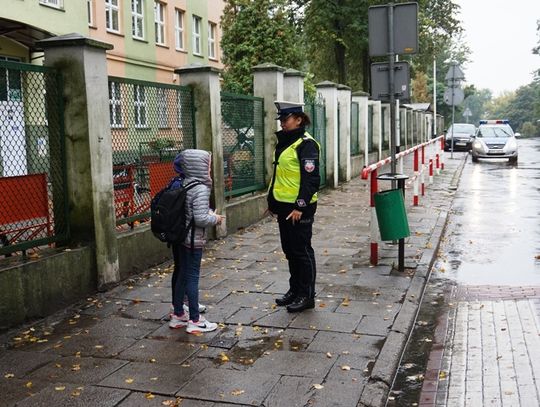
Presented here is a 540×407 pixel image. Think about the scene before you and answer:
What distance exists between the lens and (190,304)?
5527mm

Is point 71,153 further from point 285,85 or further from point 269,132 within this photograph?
point 285,85

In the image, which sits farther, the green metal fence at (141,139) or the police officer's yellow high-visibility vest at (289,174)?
the green metal fence at (141,139)

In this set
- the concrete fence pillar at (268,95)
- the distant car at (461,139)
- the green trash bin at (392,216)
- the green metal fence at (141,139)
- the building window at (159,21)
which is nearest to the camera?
the green trash bin at (392,216)

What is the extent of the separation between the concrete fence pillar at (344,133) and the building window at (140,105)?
1024 cm

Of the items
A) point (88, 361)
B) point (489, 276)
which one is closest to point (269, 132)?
point (489, 276)

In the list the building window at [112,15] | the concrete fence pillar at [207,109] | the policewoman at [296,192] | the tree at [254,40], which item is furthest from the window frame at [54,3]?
the policewoman at [296,192]

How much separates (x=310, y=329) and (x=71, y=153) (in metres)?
3.03

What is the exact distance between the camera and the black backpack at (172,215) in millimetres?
5262

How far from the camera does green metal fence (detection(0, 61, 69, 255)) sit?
19.2 ft

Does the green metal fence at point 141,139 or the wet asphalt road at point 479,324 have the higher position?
the green metal fence at point 141,139

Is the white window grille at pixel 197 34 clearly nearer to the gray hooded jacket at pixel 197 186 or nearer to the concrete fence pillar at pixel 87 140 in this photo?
the concrete fence pillar at pixel 87 140

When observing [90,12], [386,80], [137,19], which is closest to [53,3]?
[90,12]

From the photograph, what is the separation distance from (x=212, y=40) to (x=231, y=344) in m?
31.2

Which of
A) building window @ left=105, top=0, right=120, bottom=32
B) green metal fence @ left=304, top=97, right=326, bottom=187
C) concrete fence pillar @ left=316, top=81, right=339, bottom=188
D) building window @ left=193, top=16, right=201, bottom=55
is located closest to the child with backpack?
green metal fence @ left=304, top=97, right=326, bottom=187
